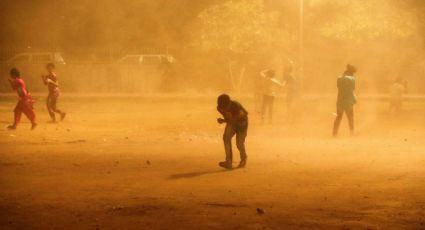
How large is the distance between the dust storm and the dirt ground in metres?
0.05

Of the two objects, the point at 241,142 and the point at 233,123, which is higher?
the point at 233,123

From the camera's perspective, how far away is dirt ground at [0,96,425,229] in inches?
323

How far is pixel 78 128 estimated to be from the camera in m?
20.0

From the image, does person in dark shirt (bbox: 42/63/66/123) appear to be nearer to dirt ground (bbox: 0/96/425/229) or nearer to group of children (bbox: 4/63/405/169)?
group of children (bbox: 4/63/405/169)

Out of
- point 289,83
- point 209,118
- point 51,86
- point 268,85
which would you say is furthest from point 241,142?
point 209,118

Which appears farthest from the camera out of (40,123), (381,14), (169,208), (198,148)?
(381,14)

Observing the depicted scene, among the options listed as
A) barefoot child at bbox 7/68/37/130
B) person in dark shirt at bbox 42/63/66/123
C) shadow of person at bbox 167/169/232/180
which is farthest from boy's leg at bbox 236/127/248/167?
person in dark shirt at bbox 42/63/66/123

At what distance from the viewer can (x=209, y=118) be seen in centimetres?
2394

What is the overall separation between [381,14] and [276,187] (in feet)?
80.6

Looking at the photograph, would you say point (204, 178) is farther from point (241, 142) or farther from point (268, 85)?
point (268, 85)

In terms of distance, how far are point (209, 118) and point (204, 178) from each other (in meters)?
12.9

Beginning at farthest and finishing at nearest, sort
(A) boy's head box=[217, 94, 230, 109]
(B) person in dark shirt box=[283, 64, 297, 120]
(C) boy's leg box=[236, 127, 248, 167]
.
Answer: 1. (B) person in dark shirt box=[283, 64, 297, 120]
2. (C) boy's leg box=[236, 127, 248, 167]
3. (A) boy's head box=[217, 94, 230, 109]

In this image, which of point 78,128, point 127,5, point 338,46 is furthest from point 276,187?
point 127,5

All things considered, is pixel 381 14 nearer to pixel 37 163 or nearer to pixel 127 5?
pixel 127 5
